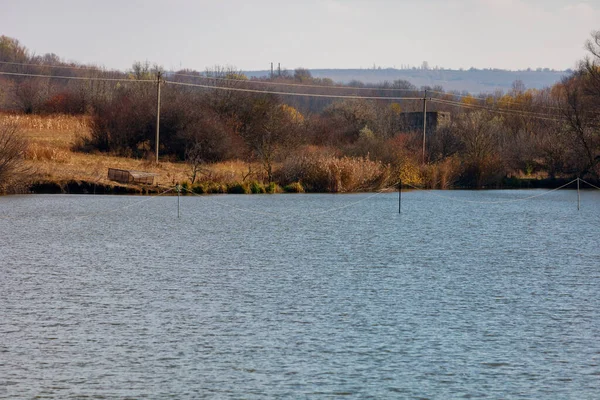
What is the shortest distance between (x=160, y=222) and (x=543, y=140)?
1640 inches

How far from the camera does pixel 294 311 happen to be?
15117 millimetres

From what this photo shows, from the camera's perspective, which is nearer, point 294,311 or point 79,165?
point 294,311

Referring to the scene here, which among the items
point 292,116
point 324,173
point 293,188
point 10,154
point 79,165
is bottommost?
point 293,188

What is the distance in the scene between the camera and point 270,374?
36.5 feet

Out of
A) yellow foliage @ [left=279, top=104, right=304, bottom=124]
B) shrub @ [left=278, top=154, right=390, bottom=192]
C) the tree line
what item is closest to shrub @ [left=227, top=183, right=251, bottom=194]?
the tree line

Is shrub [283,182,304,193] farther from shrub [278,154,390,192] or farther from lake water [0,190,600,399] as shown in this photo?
lake water [0,190,600,399]

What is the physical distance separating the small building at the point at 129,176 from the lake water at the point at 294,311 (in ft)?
46.3

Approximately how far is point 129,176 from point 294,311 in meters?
30.8

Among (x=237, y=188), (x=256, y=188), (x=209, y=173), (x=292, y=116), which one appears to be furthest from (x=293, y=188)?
(x=292, y=116)

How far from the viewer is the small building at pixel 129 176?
146ft

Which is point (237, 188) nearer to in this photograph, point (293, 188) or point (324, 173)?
point (293, 188)

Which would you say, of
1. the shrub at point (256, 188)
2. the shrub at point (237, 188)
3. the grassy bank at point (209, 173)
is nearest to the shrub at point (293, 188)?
the grassy bank at point (209, 173)

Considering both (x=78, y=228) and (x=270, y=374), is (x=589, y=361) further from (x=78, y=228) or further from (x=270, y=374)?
(x=78, y=228)

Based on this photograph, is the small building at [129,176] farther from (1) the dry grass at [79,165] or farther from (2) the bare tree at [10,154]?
(2) the bare tree at [10,154]
